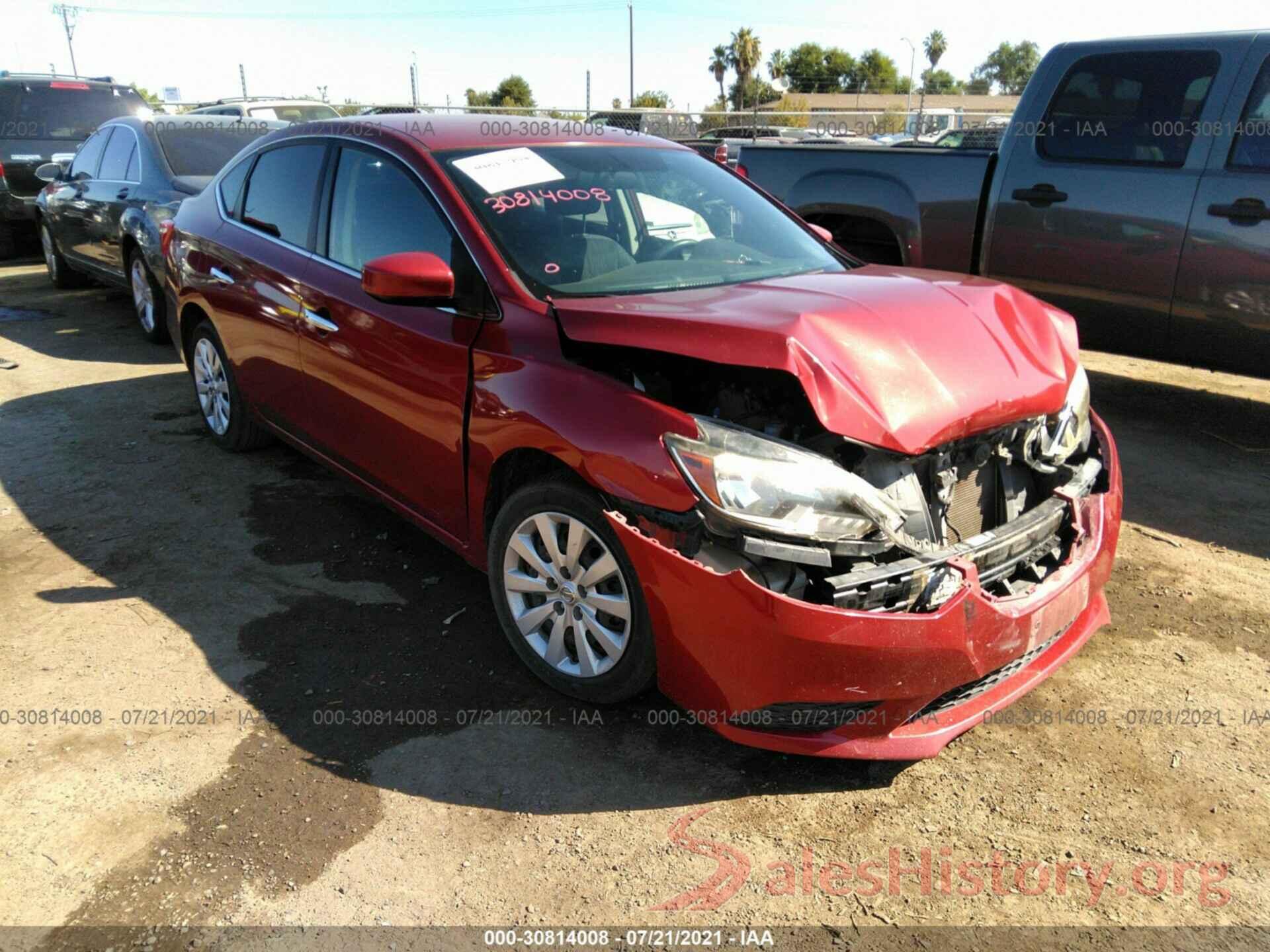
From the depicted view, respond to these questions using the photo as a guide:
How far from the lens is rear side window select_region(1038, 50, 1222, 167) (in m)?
5.32

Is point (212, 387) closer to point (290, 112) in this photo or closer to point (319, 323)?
point (319, 323)

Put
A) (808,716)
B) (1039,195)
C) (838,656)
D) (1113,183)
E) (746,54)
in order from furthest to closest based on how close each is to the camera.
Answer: (746,54) → (1039,195) → (1113,183) → (808,716) → (838,656)

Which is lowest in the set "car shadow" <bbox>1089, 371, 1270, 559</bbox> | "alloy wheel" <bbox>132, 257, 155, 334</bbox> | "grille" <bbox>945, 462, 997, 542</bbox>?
"car shadow" <bbox>1089, 371, 1270, 559</bbox>

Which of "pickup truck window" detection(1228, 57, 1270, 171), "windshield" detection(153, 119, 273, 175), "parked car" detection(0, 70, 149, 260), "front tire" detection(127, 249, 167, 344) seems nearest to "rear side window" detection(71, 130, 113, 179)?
"windshield" detection(153, 119, 273, 175)

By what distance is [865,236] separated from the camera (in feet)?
21.6

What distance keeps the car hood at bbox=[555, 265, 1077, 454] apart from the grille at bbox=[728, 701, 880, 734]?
706mm

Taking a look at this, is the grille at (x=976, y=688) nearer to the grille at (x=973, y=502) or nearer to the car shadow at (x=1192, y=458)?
the grille at (x=973, y=502)

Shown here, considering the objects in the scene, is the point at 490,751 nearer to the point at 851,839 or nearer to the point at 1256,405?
the point at 851,839

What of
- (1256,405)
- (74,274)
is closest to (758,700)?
(1256,405)

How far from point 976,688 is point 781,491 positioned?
0.84m

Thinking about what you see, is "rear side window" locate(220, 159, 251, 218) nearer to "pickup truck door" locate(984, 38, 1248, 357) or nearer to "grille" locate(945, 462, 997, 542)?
"grille" locate(945, 462, 997, 542)

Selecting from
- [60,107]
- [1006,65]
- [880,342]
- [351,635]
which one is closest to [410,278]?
[351,635]

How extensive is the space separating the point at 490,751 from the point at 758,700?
2.89ft

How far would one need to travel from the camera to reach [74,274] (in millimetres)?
10336
